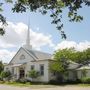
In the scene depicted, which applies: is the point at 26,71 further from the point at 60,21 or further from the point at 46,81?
the point at 60,21

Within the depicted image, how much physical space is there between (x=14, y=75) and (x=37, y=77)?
21.5 feet

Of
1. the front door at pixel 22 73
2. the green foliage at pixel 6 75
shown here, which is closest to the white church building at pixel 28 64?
the front door at pixel 22 73

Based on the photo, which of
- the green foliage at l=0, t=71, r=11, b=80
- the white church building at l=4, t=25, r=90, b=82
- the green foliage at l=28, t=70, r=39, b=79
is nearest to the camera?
the green foliage at l=28, t=70, r=39, b=79

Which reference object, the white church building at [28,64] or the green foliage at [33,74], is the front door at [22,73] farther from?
the green foliage at [33,74]

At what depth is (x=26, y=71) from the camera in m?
44.4

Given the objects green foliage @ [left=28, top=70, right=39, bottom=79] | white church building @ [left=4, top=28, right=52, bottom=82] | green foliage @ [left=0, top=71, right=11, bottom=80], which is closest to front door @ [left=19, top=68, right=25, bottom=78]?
white church building @ [left=4, top=28, right=52, bottom=82]

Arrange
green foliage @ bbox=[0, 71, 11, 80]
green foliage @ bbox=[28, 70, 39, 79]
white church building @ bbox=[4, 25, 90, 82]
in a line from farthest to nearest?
green foliage @ bbox=[0, 71, 11, 80], white church building @ bbox=[4, 25, 90, 82], green foliage @ bbox=[28, 70, 39, 79]

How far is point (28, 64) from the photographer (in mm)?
44312

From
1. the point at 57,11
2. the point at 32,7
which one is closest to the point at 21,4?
the point at 32,7

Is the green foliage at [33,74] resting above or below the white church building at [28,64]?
below

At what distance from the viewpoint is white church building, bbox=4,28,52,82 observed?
40.8 metres

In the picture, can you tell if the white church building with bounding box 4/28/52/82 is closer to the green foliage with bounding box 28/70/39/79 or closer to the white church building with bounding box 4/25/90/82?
the white church building with bounding box 4/25/90/82

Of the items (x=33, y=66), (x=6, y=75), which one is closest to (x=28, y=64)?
(x=33, y=66)

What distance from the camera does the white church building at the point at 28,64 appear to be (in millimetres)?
40750
